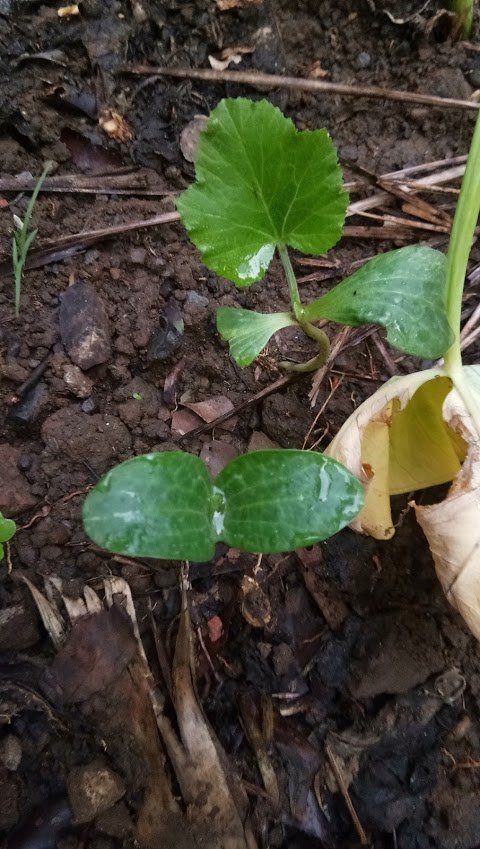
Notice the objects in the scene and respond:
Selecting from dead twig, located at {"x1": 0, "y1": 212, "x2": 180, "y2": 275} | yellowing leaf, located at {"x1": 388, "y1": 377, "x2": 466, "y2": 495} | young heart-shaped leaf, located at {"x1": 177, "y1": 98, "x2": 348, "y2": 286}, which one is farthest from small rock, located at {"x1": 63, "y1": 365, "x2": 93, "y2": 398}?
yellowing leaf, located at {"x1": 388, "y1": 377, "x2": 466, "y2": 495}

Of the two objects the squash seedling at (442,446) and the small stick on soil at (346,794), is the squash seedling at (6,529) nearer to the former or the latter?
the squash seedling at (442,446)

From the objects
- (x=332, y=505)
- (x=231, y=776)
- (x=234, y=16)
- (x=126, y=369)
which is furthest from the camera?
(x=234, y=16)

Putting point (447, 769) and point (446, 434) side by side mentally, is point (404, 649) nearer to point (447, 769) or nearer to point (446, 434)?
point (447, 769)

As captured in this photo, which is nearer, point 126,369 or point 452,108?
point 126,369

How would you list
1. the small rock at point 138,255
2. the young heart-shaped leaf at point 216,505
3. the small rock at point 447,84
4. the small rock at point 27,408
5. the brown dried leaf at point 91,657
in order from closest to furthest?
the young heart-shaped leaf at point 216,505
the brown dried leaf at point 91,657
the small rock at point 27,408
the small rock at point 138,255
the small rock at point 447,84

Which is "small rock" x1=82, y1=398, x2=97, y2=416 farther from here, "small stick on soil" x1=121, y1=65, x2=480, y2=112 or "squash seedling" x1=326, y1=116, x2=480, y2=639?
"small stick on soil" x1=121, y1=65, x2=480, y2=112

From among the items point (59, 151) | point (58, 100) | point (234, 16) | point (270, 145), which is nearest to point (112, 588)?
point (270, 145)

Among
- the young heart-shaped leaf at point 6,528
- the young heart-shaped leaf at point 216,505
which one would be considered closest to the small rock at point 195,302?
the young heart-shaped leaf at point 216,505

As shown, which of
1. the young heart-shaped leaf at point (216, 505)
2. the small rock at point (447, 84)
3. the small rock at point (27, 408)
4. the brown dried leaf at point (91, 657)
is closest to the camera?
the young heart-shaped leaf at point (216, 505)
